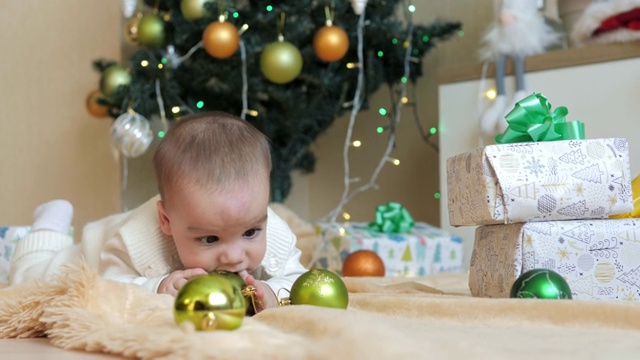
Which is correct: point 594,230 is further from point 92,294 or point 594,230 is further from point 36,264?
point 36,264

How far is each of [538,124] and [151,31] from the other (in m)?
1.51

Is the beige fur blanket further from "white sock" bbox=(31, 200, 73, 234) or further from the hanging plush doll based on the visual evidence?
the hanging plush doll

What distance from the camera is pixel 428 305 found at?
1057 mm

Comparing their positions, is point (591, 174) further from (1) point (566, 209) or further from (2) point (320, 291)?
(2) point (320, 291)

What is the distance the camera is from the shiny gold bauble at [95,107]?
2828 millimetres

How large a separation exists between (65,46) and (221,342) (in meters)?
2.45

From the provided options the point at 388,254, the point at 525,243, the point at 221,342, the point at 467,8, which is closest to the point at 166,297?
the point at 221,342

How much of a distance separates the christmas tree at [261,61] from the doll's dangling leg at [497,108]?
0.33m

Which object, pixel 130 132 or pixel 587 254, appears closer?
pixel 587 254

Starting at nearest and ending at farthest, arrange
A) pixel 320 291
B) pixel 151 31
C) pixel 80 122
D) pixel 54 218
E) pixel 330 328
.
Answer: pixel 330 328 < pixel 320 291 < pixel 54 218 < pixel 151 31 < pixel 80 122

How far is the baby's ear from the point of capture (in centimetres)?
124

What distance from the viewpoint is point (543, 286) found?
109 cm

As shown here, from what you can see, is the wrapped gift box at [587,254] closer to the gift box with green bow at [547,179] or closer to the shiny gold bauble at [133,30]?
the gift box with green bow at [547,179]

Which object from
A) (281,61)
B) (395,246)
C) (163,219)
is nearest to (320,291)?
(163,219)
